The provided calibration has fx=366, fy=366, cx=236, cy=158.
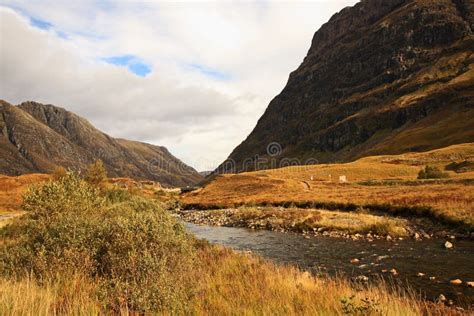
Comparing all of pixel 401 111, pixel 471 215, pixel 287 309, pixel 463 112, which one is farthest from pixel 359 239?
pixel 401 111

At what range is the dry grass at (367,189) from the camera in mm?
34188

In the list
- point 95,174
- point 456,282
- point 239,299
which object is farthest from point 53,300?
point 95,174

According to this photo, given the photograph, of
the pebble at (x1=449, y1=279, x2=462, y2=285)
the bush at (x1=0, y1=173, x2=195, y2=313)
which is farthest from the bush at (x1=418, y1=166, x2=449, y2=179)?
the bush at (x1=0, y1=173, x2=195, y2=313)

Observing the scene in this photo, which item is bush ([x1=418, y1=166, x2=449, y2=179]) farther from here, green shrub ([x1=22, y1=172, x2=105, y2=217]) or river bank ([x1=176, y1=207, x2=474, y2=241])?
green shrub ([x1=22, y1=172, x2=105, y2=217])

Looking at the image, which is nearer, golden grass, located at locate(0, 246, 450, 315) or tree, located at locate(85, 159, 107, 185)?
golden grass, located at locate(0, 246, 450, 315)

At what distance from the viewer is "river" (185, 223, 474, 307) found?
15.8m

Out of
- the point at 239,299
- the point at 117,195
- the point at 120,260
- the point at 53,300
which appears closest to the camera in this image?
the point at 53,300

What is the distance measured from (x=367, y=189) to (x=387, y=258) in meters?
36.6

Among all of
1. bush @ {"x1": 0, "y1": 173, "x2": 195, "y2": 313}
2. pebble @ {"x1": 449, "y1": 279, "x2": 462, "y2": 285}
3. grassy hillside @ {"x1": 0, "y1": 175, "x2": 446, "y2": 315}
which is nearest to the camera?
grassy hillside @ {"x1": 0, "y1": 175, "x2": 446, "y2": 315}

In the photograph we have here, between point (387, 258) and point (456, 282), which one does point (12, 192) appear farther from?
point (456, 282)

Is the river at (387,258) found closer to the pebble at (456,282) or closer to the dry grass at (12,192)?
the pebble at (456,282)

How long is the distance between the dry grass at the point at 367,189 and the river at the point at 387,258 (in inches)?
273

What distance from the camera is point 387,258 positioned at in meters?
21.1

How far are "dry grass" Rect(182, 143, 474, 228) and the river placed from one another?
22.7 ft
